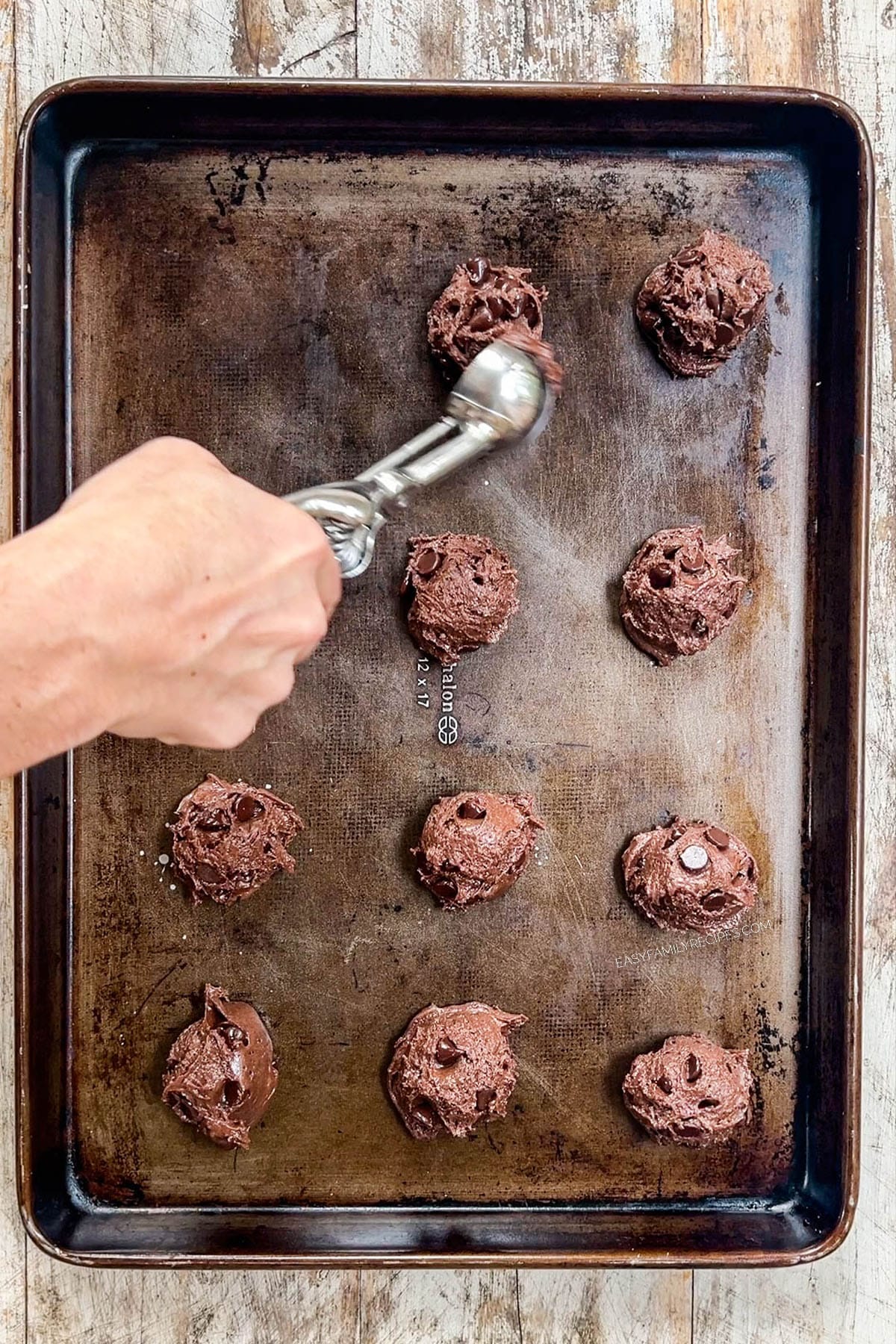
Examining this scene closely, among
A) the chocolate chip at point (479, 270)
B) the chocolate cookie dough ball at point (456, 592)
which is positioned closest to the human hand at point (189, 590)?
the chocolate cookie dough ball at point (456, 592)

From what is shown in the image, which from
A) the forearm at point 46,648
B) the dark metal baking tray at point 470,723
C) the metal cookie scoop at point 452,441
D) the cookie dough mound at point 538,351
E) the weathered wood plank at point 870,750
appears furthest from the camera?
the weathered wood plank at point 870,750

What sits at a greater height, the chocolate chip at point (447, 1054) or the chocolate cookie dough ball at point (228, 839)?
the chocolate cookie dough ball at point (228, 839)

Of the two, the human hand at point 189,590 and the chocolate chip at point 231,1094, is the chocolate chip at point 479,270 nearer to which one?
the human hand at point 189,590

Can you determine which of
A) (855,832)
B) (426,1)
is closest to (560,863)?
(855,832)

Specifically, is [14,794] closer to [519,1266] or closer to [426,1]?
[519,1266]

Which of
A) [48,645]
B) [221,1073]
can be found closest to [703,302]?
[48,645]

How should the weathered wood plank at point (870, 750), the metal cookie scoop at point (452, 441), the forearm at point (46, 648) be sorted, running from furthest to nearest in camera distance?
1. the weathered wood plank at point (870, 750)
2. the metal cookie scoop at point (452, 441)
3. the forearm at point (46, 648)

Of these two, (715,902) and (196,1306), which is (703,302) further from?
(196,1306)
